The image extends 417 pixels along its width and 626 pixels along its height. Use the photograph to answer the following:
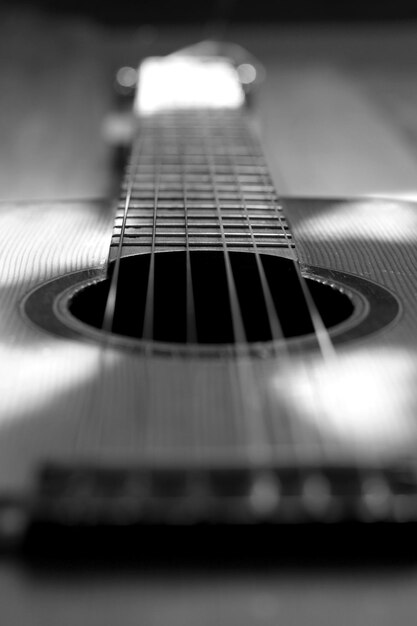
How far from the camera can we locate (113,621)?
0.34 m

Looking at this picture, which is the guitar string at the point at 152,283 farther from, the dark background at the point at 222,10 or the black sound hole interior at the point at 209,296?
the dark background at the point at 222,10

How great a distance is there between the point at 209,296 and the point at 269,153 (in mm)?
521

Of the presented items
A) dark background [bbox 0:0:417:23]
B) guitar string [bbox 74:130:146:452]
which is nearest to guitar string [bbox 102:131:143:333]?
guitar string [bbox 74:130:146:452]

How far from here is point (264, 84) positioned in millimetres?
1578

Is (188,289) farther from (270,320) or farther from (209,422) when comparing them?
(209,422)

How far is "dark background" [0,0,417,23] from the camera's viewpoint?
1956mm

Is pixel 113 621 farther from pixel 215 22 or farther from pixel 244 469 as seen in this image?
pixel 215 22

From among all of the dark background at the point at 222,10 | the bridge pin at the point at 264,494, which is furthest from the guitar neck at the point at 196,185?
the dark background at the point at 222,10

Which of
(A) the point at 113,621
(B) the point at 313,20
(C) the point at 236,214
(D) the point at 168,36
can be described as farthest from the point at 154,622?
(B) the point at 313,20

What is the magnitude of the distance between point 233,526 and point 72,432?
0.35 ft

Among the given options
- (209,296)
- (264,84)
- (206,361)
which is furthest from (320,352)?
(264,84)

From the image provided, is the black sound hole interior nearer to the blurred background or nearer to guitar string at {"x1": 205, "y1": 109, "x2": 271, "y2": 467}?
guitar string at {"x1": 205, "y1": 109, "x2": 271, "y2": 467}

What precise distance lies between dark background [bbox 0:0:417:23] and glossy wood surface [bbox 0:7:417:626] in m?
0.07

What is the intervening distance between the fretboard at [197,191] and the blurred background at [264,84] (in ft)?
0.28
